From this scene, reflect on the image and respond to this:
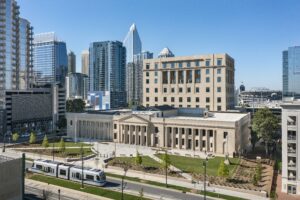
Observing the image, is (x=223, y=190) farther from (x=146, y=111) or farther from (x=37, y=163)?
(x=146, y=111)

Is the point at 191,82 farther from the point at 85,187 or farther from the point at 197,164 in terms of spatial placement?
the point at 85,187

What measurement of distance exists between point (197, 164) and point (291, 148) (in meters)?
28.0

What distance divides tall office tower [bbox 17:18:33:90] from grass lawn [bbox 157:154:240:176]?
101362 mm

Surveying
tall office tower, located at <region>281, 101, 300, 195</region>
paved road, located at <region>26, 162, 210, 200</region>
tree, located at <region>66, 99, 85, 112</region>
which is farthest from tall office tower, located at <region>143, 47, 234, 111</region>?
paved road, located at <region>26, 162, 210, 200</region>

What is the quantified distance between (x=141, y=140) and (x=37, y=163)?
4289 cm

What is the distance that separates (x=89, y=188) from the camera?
61969 millimetres

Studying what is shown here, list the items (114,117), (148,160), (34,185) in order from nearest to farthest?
(34,185)
(148,160)
(114,117)

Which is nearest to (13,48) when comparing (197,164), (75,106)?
(75,106)

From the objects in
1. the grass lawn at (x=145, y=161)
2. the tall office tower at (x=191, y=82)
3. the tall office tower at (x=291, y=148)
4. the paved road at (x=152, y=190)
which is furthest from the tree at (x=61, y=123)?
the tall office tower at (x=291, y=148)

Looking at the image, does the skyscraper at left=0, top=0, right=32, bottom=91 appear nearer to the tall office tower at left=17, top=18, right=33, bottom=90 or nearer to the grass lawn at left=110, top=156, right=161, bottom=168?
the tall office tower at left=17, top=18, right=33, bottom=90

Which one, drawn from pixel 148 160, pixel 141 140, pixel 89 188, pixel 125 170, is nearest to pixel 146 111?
pixel 141 140

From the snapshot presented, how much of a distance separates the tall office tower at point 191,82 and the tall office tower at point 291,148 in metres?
65.9

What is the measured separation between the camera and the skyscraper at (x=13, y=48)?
147 metres

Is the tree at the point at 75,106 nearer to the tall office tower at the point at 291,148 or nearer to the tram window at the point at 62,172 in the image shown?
the tram window at the point at 62,172
